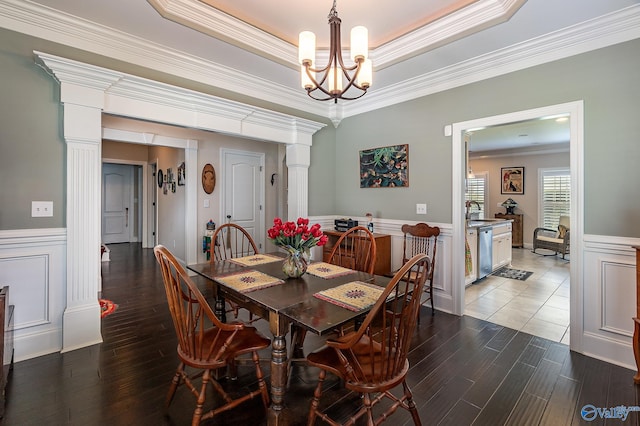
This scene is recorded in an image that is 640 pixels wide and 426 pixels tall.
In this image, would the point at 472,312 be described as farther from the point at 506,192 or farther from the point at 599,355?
the point at 506,192

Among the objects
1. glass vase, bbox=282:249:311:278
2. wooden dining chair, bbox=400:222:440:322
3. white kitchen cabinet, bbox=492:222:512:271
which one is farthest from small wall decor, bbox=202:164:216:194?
white kitchen cabinet, bbox=492:222:512:271

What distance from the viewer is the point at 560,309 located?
3381 millimetres

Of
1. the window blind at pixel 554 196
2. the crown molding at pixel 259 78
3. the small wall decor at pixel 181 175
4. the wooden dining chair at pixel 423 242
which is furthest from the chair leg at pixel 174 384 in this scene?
the window blind at pixel 554 196

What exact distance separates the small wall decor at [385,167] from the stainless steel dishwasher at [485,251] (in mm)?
1681

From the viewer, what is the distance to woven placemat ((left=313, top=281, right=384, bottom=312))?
1.54 metres

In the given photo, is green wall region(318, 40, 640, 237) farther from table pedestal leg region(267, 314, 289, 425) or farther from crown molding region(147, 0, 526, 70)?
table pedestal leg region(267, 314, 289, 425)

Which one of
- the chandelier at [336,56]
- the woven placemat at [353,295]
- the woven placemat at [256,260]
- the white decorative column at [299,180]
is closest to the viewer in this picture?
the woven placemat at [353,295]

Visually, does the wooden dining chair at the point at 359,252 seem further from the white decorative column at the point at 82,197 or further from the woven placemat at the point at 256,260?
the white decorative column at the point at 82,197

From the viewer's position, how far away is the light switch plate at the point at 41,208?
2312 mm

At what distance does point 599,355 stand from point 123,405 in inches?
136

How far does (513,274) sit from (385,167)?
306cm

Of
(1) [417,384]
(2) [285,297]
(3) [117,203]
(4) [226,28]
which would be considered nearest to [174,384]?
(2) [285,297]

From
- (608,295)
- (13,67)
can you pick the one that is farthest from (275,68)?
(608,295)

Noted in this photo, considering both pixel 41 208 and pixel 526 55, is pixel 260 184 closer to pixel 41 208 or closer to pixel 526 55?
pixel 41 208
